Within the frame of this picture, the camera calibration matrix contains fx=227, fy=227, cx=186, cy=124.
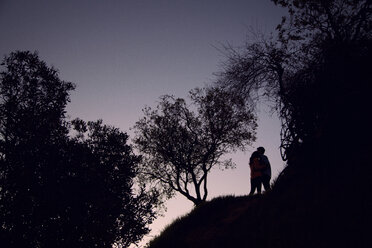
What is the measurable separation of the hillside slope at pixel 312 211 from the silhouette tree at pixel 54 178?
426 inches

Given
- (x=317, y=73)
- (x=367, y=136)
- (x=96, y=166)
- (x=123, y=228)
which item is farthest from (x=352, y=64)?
(x=123, y=228)

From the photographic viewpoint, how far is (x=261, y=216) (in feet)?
13.3

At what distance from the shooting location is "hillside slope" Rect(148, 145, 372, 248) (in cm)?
265

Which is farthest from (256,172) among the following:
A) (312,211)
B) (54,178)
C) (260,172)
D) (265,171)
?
(54,178)

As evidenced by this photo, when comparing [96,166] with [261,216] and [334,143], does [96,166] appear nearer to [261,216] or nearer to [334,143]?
[261,216]

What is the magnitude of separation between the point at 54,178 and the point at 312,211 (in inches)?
534

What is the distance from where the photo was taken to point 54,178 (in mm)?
12930

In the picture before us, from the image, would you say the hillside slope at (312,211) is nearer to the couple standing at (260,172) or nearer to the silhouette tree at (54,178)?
the couple standing at (260,172)

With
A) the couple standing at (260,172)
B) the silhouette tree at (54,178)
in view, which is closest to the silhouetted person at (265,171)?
the couple standing at (260,172)

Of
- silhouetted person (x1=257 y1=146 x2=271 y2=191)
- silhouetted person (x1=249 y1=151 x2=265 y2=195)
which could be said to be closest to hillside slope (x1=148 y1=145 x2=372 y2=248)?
silhouetted person (x1=249 y1=151 x2=265 y2=195)

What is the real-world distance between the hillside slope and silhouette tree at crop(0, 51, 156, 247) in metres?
10.8

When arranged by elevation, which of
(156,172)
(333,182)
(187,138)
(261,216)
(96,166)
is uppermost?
(187,138)

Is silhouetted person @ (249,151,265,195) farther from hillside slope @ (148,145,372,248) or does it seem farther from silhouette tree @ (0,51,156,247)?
silhouette tree @ (0,51,156,247)

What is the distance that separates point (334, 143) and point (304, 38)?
7742 millimetres
